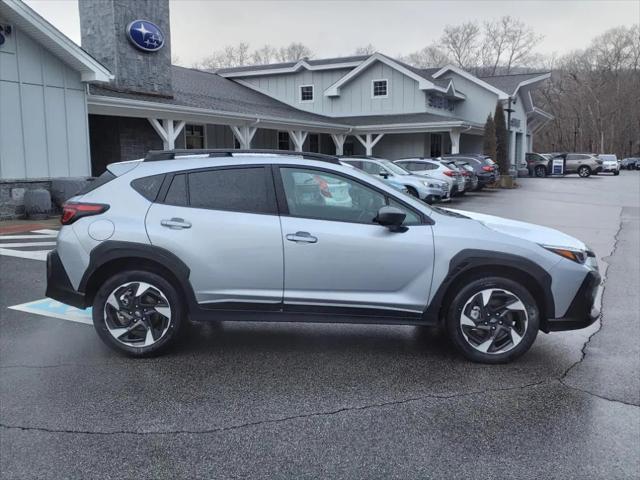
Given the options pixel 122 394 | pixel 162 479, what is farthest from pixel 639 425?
pixel 122 394

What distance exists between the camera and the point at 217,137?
963 inches

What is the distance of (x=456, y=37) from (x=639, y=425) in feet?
265

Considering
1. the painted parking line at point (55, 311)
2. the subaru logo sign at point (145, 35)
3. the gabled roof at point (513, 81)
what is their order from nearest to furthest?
the painted parking line at point (55, 311), the subaru logo sign at point (145, 35), the gabled roof at point (513, 81)

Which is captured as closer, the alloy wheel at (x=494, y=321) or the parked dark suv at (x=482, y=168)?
the alloy wheel at (x=494, y=321)

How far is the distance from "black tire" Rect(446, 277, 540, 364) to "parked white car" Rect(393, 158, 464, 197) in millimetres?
15536

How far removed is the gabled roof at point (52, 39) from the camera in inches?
522

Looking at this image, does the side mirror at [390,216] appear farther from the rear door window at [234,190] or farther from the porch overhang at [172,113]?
the porch overhang at [172,113]

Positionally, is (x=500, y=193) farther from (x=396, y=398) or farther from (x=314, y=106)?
(x=396, y=398)

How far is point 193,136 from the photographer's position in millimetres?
23219

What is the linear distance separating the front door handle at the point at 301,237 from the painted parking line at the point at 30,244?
6.44 meters

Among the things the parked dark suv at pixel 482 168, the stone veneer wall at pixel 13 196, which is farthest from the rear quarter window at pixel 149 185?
the parked dark suv at pixel 482 168

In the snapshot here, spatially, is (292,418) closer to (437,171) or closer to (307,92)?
(437,171)

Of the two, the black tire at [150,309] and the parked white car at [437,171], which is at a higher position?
the parked white car at [437,171]

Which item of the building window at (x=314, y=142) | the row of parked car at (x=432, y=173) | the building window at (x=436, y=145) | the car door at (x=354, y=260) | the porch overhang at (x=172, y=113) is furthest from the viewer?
the building window at (x=436, y=145)
